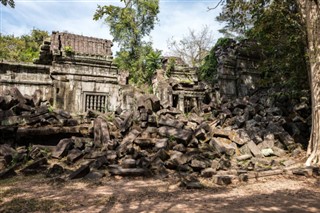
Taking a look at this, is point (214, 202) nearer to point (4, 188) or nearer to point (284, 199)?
point (284, 199)

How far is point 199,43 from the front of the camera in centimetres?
3023

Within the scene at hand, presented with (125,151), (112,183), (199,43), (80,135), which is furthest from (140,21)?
(112,183)

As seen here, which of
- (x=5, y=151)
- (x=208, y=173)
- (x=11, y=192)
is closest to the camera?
(x=11, y=192)

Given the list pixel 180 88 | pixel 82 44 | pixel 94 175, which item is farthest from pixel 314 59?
pixel 82 44

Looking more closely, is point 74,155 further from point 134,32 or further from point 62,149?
point 134,32

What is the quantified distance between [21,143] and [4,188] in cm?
366

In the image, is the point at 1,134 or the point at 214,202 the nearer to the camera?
the point at 214,202

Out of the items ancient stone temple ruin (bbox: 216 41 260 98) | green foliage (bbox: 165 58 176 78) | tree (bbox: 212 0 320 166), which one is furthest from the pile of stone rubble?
green foliage (bbox: 165 58 176 78)

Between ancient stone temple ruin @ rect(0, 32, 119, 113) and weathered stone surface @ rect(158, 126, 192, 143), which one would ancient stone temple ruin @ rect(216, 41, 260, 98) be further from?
weathered stone surface @ rect(158, 126, 192, 143)

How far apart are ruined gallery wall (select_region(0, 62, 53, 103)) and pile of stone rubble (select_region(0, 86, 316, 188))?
856 millimetres

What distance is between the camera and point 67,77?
1273 cm

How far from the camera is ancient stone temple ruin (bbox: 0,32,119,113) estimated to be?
12039 mm

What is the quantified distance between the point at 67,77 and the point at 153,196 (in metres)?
9.74

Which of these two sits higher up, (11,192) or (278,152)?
(278,152)
